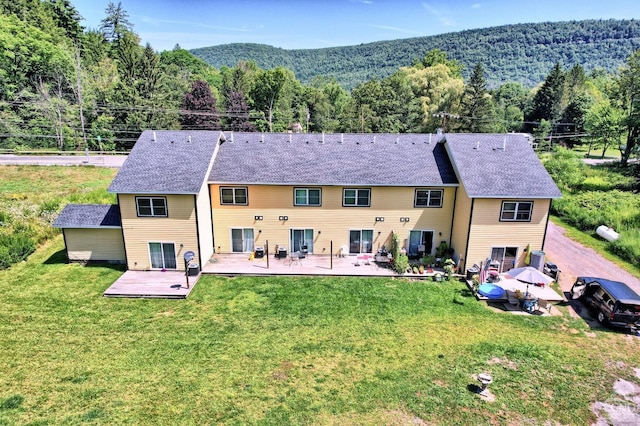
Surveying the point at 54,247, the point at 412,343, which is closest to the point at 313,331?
the point at 412,343

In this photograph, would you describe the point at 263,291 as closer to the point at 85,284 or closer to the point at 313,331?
the point at 313,331

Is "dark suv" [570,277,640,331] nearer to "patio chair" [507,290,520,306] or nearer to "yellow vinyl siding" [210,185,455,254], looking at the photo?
"patio chair" [507,290,520,306]

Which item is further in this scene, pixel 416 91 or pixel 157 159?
pixel 416 91

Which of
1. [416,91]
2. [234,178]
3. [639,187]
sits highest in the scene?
[416,91]

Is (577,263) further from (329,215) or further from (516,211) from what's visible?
(329,215)

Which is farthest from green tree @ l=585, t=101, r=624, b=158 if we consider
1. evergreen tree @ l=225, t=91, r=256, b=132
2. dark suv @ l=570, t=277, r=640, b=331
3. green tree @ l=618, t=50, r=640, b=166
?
evergreen tree @ l=225, t=91, r=256, b=132

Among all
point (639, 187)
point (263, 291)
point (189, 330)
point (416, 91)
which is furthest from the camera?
point (416, 91)
